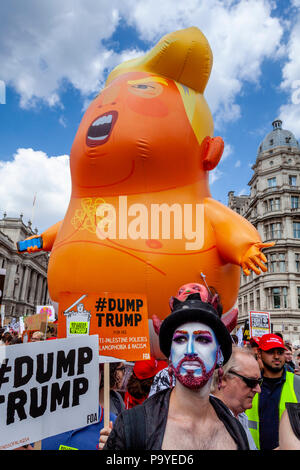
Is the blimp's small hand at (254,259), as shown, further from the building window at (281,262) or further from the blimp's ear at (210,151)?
the building window at (281,262)

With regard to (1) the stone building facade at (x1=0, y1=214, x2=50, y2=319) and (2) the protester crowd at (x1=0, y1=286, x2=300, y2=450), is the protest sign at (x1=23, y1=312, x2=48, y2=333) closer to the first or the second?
(2) the protester crowd at (x1=0, y1=286, x2=300, y2=450)

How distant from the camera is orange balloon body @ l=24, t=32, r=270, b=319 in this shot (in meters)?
5.64

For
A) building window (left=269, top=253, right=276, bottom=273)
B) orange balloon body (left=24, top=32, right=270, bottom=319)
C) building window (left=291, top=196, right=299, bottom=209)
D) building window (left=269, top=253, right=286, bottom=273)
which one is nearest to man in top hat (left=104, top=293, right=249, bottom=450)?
orange balloon body (left=24, top=32, right=270, bottom=319)

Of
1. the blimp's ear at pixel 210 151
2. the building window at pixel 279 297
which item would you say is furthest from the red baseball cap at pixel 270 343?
the building window at pixel 279 297

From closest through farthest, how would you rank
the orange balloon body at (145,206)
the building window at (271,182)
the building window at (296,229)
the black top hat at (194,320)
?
the black top hat at (194,320) → the orange balloon body at (145,206) → the building window at (296,229) → the building window at (271,182)

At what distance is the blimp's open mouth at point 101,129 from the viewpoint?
610 cm

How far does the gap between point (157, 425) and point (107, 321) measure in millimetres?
2283

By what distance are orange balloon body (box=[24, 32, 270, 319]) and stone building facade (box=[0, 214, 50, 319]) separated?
146ft

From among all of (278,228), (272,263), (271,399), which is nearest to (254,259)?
(271,399)

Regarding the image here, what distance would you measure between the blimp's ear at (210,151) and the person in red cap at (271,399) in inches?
148

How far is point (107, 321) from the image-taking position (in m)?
3.93

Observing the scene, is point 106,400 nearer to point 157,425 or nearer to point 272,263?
point 157,425

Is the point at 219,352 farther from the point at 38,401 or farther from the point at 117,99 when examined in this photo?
the point at 117,99

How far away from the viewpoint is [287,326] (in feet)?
109
